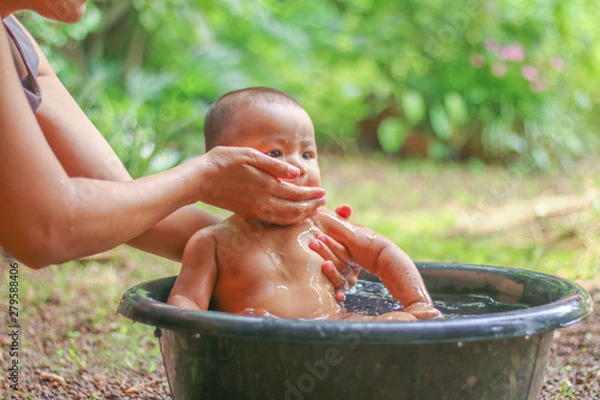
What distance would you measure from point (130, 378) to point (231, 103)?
116cm

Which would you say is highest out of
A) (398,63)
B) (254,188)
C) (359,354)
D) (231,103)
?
(231,103)

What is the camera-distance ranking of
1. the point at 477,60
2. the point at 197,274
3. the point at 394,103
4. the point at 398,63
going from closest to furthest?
1. the point at 197,274
2. the point at 477,60
3. the point at 398,63
4. the point at 394,103

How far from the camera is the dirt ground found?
8.00ft

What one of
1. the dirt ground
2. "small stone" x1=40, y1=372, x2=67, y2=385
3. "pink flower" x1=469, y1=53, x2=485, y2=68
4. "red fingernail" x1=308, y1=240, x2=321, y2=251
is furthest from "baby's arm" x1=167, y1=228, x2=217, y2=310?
"pink flower" x1=469, y1=53, x2=485, y2=68

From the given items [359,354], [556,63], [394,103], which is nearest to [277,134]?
[359,354]

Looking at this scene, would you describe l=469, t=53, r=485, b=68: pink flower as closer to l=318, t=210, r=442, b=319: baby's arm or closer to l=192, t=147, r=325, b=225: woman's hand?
l=318, t=210, r=442, b=319: baby's arm

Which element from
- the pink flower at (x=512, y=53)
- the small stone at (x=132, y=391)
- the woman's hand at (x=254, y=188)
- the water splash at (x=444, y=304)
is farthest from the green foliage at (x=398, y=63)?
the woman's hand at (x=254, y=188)

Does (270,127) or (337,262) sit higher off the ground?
(270,127)

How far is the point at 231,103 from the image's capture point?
2029mm

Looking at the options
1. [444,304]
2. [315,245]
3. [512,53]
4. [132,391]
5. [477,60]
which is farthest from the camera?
[477,60]

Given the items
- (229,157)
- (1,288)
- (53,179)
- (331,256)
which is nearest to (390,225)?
(1,288)

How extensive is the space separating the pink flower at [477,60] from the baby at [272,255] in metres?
6.50

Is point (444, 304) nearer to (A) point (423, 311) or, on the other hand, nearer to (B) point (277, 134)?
(A) point (423, 311)

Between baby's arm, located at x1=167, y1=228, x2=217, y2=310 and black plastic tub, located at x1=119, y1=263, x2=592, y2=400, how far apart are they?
0.54 feet
